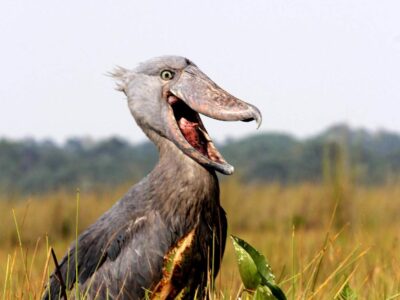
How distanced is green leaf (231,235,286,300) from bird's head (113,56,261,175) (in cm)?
65

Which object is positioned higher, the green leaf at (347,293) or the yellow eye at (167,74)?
the yellow eye at (167,74)

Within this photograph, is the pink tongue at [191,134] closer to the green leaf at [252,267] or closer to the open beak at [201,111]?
the open beak at [201,111]

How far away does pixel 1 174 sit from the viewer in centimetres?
7319

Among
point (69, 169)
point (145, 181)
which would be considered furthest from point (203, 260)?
point (69, 169)

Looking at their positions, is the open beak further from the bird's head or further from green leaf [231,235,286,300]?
green leaf [231,235,286,300]

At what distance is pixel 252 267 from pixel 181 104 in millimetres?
1250

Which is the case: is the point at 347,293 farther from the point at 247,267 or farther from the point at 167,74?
the point at 167,74

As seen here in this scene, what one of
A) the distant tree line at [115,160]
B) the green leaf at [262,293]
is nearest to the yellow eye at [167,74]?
the green leaf at [262,293]

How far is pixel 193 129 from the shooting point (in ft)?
15.8

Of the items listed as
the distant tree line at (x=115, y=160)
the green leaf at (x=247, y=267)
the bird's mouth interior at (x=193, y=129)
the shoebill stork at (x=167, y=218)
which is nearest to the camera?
the green leaf at (x=247, y=267)

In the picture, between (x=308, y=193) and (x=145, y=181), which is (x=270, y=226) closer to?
(x=308, y=193)

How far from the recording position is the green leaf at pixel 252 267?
3.95 metres

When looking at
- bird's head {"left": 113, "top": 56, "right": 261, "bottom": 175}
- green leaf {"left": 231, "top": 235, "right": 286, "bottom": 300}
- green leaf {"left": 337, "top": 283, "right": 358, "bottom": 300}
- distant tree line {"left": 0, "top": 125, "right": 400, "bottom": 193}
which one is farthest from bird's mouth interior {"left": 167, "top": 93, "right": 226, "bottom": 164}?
distant tree line {"left": 0, "top": 125, "right": 400, "bottom": 193}

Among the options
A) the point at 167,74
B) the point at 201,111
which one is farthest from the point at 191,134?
the point at 167,74
